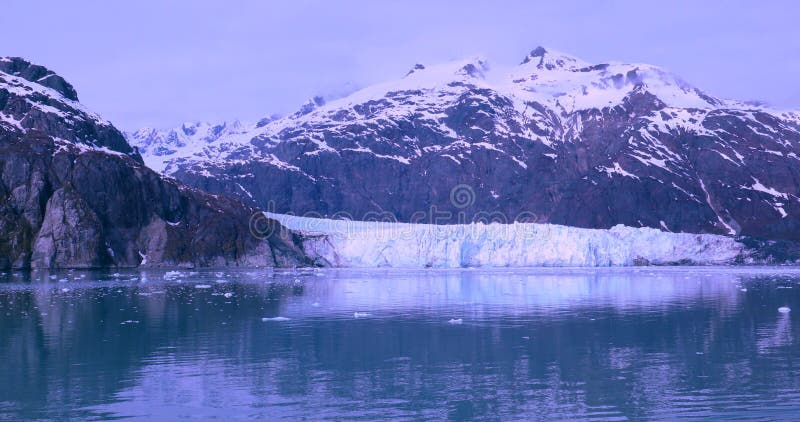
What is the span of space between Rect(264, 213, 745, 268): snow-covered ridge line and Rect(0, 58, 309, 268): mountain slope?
14.2m

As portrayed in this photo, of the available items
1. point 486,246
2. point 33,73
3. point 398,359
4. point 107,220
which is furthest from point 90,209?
point 398,359

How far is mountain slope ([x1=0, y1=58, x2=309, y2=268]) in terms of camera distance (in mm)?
122062

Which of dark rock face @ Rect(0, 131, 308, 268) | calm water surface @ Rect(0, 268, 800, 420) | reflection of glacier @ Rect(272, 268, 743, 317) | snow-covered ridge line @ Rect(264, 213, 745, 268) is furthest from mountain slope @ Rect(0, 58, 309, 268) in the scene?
calm water surface @ Rect(0, 268, 800, 420)

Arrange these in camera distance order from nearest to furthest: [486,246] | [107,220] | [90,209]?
[486,246], [90,209], [107,220]

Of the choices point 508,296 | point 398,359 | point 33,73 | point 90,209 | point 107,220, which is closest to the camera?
point 398,359

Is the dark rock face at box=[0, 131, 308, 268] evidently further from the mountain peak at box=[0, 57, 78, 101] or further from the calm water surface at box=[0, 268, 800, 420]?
the calm water surface at box=[0, 268, 800, 420]

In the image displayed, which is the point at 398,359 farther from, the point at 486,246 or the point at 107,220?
the point at 107,220

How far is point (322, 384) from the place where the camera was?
24.0 metres

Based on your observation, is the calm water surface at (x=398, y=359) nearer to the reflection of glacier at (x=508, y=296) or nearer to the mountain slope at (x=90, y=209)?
the reflection of glacier at (x=508, y=296)

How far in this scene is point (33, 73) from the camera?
157875 millimetres

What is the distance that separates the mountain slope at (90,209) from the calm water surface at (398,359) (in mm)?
→ 74019

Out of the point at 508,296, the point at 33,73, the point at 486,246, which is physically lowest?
the point at 508,296

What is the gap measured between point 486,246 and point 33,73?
99.2 metres

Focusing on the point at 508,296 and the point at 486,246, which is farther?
the point at 486,246
